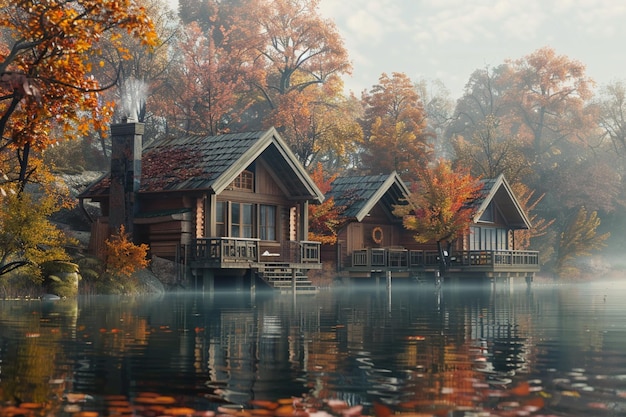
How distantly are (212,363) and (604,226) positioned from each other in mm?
82524

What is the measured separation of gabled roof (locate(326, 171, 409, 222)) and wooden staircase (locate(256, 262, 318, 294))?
10.1 meters

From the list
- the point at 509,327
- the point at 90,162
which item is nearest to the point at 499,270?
the point at 90,162

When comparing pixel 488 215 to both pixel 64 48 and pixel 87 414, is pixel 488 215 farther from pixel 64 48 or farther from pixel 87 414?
pixel 87 414

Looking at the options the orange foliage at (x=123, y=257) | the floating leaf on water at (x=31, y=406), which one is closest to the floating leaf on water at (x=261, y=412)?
the floating leaf on water at (x=31, y=406)

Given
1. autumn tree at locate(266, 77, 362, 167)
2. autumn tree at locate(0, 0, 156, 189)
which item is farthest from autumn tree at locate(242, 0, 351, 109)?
autumn tree at locate(0, 0, 156, 189)

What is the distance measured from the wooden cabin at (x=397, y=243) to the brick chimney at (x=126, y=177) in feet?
48.0

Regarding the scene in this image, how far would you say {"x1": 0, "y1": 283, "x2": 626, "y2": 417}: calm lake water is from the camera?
9.77 metres

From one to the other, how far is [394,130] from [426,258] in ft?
58.6

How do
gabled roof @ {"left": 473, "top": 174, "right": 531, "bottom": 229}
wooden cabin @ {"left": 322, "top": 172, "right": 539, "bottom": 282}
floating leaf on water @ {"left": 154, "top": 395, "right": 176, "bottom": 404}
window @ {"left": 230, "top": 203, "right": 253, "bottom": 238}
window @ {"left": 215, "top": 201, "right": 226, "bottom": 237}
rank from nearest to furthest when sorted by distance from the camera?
floating leaf on water @ {"left": 154, "top": 395, "right": 176, "bottom": 404} < window @ {"left": 215, "top": 201, "right": 226, "bottom": 237} < window @ {"left": 230, "top": 203, "right": 253, "bottom": 238} < wooden cabin @ {"left": 322, "top": 172, "right": 539, "bottom": 282} < gabled roof @ {"left": 473, "top": 174, "right": 531, "bottom": 229}

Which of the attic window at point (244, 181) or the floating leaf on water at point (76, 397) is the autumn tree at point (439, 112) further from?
the floating leaf on water at point (76, 397)

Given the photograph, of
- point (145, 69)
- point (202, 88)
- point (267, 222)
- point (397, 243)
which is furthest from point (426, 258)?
point (145, 69)

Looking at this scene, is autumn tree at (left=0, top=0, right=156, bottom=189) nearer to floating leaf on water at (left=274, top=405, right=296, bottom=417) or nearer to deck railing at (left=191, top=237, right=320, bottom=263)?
floating leaf on water at (left=274, top=405, right=296, bottom=417)

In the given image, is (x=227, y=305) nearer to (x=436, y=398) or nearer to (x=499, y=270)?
(x=436, y=398)

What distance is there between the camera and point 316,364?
13.1 metres
